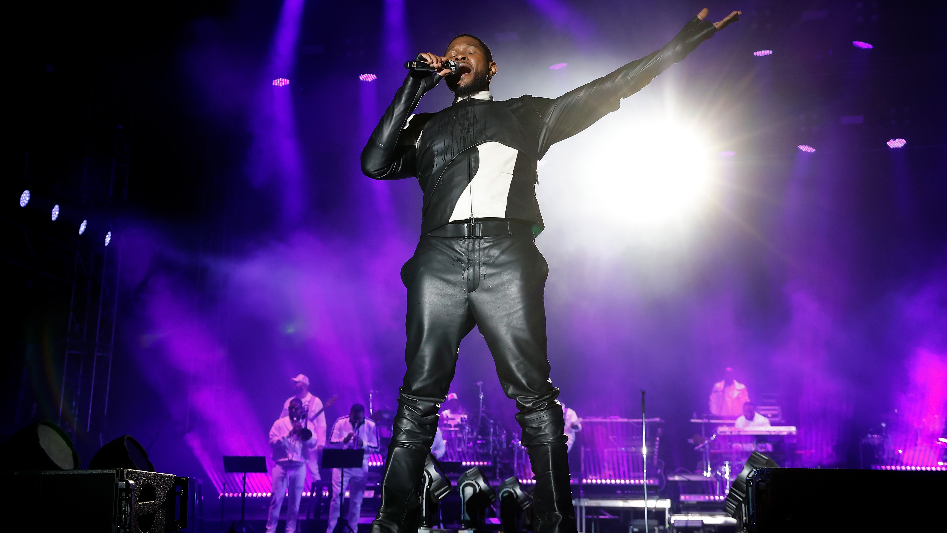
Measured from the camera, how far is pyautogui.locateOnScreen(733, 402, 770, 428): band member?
11.0m

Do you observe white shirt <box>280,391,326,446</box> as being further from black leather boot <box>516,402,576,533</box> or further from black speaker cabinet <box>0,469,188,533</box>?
black leather boot <box>516,402,576,533</box>

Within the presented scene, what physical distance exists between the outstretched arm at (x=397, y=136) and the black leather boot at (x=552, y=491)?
1.26 meters

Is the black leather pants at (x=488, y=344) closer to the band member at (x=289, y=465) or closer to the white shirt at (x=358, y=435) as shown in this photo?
the band member at (x=289, y=465)

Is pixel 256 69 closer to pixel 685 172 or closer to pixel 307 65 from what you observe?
pixel 307 65

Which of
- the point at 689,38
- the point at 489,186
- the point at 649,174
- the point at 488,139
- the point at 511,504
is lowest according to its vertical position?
the point at 511,504

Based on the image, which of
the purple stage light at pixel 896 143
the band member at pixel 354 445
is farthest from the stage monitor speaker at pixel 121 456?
the purple stage light at pixel 896 143

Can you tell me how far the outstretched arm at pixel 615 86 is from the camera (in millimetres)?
2628

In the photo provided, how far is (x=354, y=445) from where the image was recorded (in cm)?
1003

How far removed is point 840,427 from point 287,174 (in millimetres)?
12254

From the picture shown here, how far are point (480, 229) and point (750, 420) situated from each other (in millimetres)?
10627

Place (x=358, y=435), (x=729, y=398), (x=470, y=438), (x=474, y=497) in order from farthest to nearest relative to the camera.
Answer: (x=729, y=398), (x=470, y=438), (x=358, y=435), (x=474, y=497)

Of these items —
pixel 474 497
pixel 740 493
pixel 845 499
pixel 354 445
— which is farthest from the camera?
pixel 354 445

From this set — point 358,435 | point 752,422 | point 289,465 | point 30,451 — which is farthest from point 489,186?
point 752,422

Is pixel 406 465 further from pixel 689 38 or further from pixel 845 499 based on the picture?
pixel 689 38
